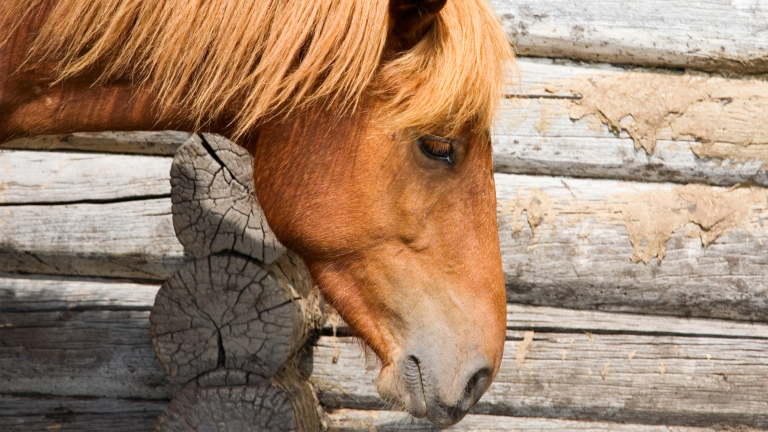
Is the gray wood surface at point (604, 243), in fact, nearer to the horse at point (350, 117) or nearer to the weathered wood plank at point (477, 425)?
the weathered wood plank at point (477, 425)

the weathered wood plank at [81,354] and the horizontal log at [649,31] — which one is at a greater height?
the horizontal log at [649,31]

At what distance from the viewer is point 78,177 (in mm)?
2199

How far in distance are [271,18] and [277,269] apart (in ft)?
3.18

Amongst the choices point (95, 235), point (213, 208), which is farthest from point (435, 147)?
point (95, 235)

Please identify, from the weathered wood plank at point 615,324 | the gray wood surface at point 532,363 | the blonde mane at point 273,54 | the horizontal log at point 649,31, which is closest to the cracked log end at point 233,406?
the gray wood surface at point 532,363

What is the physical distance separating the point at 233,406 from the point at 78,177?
1.04m

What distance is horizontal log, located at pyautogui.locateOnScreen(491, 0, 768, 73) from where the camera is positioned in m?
2.04

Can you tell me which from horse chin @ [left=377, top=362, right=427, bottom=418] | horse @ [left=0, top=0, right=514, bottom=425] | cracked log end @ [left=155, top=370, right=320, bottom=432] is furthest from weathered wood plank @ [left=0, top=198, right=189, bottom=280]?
horse chin @ [left=377, top=362, right=427, bottom=418]

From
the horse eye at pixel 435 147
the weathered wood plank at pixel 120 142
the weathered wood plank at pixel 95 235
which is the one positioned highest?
the horse eye at pixel 435 147

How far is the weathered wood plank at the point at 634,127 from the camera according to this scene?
80.4 inches

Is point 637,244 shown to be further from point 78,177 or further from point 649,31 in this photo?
point 78,177

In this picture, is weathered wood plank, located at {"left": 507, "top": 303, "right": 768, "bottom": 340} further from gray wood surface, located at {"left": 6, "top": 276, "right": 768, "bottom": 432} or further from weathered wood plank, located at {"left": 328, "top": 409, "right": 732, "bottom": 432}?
weathered wood plank, located at {"left": 328, "top": 409, "right": 732, "bottom": 432}

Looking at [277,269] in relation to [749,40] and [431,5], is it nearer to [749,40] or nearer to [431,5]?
[431,5]

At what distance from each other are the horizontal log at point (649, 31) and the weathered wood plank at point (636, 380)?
3.27ft
